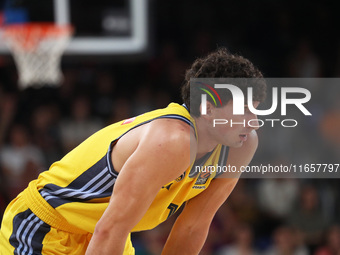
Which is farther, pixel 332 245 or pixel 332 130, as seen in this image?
pixel 332 130

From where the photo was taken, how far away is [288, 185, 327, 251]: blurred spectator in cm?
655

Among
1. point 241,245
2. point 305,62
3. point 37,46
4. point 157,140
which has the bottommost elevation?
point 241,245

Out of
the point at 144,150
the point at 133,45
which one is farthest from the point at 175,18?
the point at 144,150

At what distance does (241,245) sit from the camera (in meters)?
6.46

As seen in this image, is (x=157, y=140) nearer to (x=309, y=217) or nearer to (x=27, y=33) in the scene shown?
Result: (x=27, y=33)

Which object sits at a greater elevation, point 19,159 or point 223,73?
point 223,73

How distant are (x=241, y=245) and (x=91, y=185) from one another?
416 centimetres

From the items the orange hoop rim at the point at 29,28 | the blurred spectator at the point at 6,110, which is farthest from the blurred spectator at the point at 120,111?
the orange hoop rim at the point at 29,28

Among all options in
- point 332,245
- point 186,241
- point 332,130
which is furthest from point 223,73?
point 332,130

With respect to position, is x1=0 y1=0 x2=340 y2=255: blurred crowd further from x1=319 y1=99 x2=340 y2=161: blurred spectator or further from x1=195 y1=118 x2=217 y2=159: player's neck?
x1=195 y1=118 x2=217 y2=159: player's neck

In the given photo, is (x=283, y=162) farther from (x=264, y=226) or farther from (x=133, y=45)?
(x=133, y=45)

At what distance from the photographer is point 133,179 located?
2.29 metres

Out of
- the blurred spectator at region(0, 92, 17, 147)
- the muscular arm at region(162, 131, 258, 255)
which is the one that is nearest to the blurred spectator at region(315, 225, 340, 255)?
the muscular arm at region(162, 131, 258, 255)

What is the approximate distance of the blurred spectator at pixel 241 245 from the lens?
6.44m
